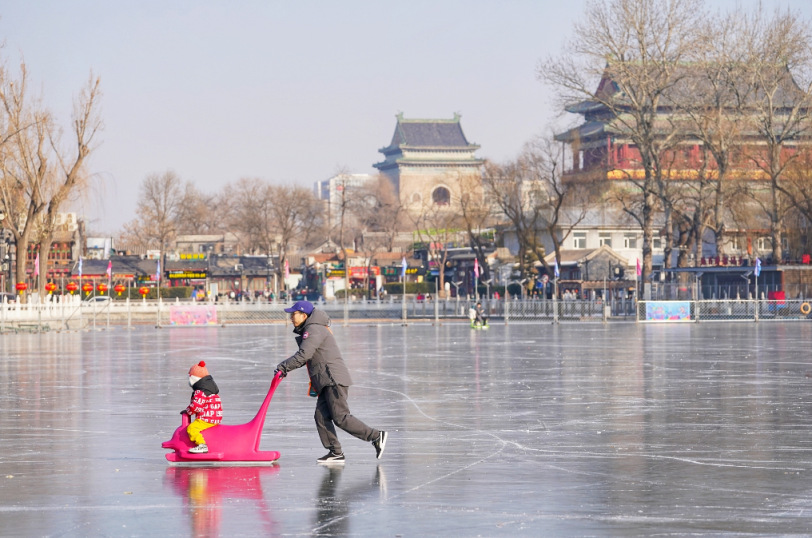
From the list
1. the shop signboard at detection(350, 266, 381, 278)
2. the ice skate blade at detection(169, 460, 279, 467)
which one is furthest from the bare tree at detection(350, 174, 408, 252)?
the ice skate blade at detection(169, 460, 279, 467)

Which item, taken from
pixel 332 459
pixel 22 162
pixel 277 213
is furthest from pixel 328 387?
pixel 277 213

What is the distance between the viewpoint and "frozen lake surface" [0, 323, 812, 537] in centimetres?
781

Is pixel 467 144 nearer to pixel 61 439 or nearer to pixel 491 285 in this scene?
pixel 491 285

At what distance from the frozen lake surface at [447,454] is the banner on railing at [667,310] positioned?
25.1 metres

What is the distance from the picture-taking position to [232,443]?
10.2m

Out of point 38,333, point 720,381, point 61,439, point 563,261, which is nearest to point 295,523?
point 61,439

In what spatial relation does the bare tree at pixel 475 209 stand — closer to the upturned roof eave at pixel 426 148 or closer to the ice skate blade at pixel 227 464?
the ice skate blade at pixel 227 464

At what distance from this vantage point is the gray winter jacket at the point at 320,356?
1022 cm

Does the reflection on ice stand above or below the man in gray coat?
below

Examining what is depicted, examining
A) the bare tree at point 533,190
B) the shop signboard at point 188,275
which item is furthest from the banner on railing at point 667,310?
the shop signboard at point 188,275

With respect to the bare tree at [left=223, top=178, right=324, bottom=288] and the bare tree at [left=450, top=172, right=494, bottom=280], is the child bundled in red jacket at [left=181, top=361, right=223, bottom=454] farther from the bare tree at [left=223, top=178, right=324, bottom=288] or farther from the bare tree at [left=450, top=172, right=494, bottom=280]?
the bare tree at [left=223, top=178, right=324, bottom=288]

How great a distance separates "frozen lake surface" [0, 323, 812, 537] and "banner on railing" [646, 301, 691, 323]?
82.3ft

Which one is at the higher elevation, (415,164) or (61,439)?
(415,164)

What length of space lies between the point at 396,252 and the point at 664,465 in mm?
94893
